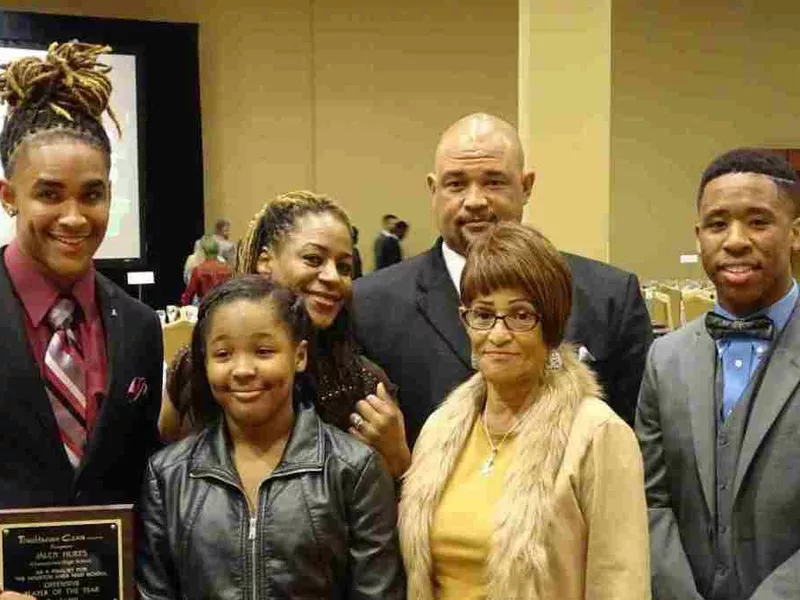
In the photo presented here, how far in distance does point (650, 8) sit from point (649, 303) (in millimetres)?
5107

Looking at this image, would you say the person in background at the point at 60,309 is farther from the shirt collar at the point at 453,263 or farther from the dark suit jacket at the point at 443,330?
the shirt collar at the point at 453,263

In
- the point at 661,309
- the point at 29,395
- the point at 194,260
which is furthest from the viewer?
the point at 194,260

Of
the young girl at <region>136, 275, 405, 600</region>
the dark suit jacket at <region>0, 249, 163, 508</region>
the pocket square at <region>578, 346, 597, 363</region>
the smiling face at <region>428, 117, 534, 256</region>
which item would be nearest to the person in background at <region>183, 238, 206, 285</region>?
the smiling face at <region>428, 117, 534, 256</region>

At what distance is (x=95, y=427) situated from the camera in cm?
211

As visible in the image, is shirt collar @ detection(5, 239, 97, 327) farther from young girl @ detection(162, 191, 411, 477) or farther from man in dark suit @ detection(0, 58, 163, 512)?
young girl @ detection(162, 191, 411, 477)

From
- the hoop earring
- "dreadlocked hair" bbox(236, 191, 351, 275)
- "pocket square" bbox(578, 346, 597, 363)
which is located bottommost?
"pocket square" bbox(578, 346, 597, 363)

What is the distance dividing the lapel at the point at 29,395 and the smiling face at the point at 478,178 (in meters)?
1.16

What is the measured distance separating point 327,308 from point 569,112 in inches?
160

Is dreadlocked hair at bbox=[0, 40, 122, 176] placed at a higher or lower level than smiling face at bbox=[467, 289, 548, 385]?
higher

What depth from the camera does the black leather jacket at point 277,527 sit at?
1.96 m

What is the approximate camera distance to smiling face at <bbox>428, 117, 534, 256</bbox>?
104 inches

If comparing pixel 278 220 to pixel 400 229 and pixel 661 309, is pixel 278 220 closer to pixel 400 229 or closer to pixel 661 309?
pixel 661 309

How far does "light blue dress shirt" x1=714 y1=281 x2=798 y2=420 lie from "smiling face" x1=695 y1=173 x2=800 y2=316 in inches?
0.9

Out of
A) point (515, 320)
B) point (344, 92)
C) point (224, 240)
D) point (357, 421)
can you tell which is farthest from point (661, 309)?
point (515, 320)
